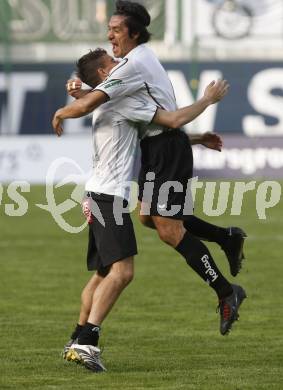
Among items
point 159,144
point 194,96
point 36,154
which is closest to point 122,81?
point 159,144

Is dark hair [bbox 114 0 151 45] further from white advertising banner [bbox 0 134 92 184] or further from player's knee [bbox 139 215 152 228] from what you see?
white advertising banner [bbox 0 134 92 184]

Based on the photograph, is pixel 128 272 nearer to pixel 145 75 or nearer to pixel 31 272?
pixel 145 75

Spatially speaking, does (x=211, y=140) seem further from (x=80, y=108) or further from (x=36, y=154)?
(x=36, y=154)

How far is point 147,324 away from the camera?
980 cm

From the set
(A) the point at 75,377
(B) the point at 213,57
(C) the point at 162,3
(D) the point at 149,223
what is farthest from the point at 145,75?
(B) the point at 213,57

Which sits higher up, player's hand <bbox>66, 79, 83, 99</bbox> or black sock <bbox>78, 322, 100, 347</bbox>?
player's hand <bbox>66, 79, 83, 99</bbox>

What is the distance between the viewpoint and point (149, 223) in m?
8.30

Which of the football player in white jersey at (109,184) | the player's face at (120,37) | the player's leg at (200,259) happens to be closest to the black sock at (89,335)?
the football player in white jersey at (109,184)

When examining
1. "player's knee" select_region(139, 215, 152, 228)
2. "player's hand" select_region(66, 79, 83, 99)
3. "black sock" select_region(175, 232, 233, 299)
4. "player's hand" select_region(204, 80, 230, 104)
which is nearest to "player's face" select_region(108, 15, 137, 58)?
"player's hand" select_region(66, 79, 83, 99)

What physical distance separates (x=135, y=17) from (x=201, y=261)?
160cm

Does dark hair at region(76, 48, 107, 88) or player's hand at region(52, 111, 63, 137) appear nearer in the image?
player's hand at region(52, 111, 63, 137)

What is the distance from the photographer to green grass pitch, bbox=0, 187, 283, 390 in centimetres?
750

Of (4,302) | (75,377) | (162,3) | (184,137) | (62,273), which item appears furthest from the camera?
(162,3)

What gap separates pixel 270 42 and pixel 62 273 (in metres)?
21.3
